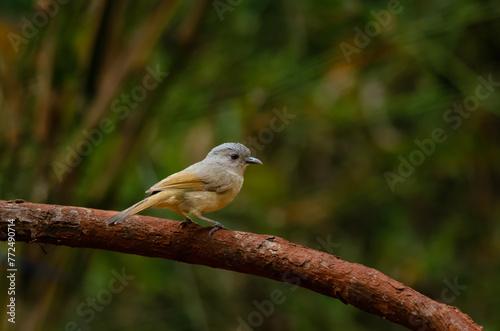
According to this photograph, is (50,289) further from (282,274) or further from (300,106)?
(300,106)

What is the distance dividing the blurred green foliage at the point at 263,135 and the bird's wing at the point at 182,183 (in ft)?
5.62

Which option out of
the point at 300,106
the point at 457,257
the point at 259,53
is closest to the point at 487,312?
the point at 457,257

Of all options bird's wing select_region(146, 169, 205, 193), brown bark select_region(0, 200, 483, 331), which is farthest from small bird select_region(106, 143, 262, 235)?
brown bark select_region(0, 200, 483, 331)

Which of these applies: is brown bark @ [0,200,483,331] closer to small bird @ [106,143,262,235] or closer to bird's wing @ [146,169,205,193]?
small bird @ [106,143,262,235]

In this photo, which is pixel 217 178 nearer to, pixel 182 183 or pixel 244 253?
pixel 182 183

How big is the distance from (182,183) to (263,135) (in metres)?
3.48

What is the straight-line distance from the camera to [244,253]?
8.46 feet

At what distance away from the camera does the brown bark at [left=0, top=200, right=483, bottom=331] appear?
2.33 meters

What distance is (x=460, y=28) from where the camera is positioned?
628 centimetres

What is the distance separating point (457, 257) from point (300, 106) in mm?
2557

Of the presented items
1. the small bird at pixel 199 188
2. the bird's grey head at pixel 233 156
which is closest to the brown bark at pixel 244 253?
the small bird at pixel 199 188

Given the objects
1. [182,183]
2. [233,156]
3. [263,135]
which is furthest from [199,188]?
[263,135]

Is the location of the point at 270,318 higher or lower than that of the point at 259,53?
lower

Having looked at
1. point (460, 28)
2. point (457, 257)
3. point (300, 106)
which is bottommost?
point (457, 257)
